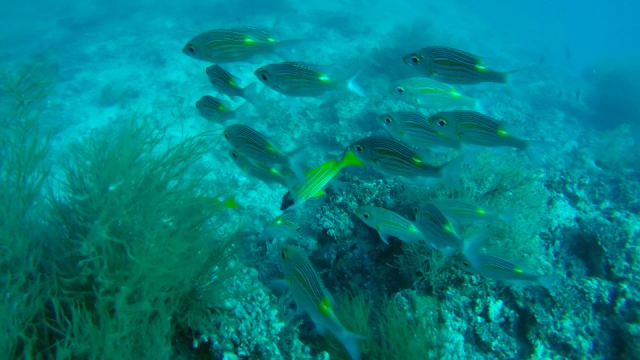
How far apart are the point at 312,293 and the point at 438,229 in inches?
53.6

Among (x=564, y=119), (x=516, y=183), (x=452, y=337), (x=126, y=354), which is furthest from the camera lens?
(x=564, y=119)

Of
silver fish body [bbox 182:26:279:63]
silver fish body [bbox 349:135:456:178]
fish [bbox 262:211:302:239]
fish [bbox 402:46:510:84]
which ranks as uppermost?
fish [bbox 402:46:510:84]

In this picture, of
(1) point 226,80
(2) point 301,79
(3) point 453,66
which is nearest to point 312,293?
(2) point 301,79

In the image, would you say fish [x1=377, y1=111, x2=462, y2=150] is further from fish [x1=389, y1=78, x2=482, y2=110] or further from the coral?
the coral

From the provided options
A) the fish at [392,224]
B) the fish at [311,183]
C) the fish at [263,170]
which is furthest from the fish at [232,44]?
the fish at [392,224]

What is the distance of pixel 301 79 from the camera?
368 cm

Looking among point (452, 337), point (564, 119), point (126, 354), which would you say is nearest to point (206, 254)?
point (126, 354)

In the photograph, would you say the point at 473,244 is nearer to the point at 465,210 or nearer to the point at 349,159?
the point at 465,210

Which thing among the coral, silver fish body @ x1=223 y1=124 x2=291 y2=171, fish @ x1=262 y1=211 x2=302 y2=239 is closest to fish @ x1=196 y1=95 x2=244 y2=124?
silver fish body @ x1=223 y1=124 x2=291 y2=171

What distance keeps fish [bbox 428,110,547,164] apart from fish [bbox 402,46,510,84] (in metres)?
0.44

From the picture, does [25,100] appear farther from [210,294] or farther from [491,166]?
[491,166]

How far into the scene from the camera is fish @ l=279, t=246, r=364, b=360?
93.7 inches

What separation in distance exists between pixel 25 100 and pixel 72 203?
2731mm

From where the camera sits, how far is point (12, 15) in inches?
1270
